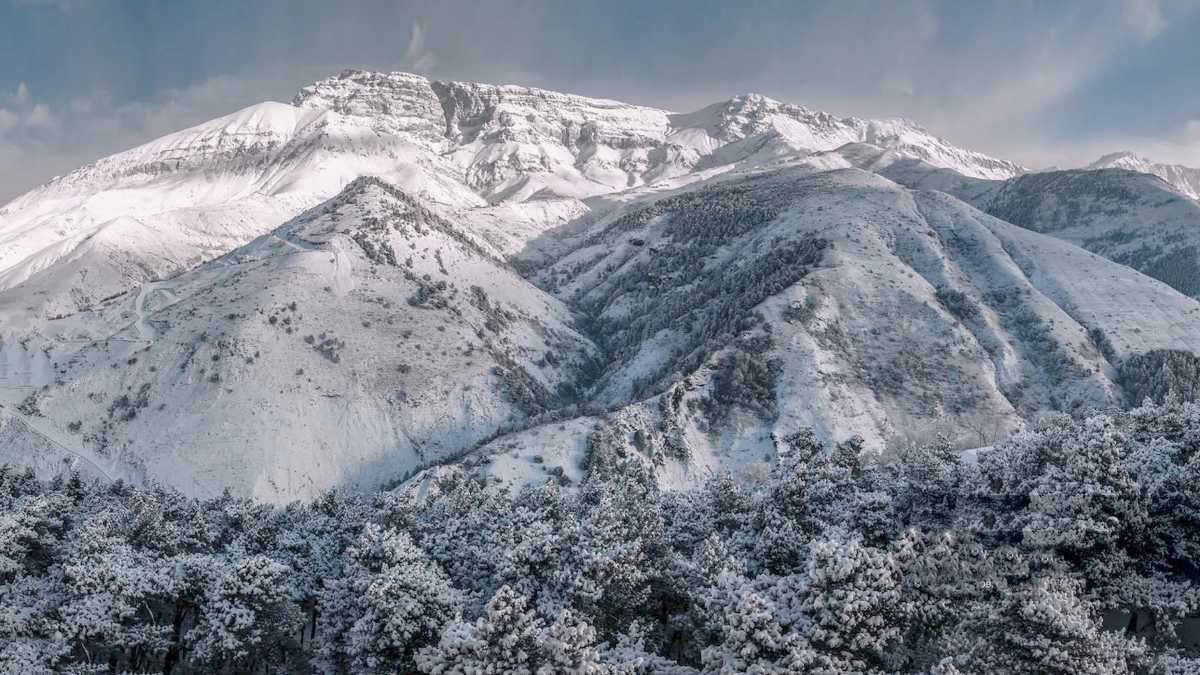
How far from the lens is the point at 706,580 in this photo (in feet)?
154

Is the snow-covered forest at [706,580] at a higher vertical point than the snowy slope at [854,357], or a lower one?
lower

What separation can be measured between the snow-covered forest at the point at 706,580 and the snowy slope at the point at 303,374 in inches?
2206

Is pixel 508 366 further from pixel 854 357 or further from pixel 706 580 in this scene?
pixel 706 580

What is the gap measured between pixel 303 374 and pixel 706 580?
112 meters

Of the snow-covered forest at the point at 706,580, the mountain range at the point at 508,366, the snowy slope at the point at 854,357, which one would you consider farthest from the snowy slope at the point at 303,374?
the snow-covered forest at the point at 706,580

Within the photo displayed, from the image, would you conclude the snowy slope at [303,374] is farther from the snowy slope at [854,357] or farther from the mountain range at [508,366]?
the snowy slope at [854,357]

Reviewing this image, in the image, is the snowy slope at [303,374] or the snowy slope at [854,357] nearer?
the snowy slope at [303,374]

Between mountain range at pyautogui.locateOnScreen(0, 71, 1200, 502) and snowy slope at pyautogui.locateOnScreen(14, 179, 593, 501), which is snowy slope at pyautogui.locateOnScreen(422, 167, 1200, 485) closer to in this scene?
mountain range at pyautogui.locateOnScreen(0, 71, 1200, 502)

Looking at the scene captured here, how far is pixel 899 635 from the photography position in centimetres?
3791

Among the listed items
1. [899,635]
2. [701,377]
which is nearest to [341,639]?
[899,635]

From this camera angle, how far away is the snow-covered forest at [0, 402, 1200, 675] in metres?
36.7

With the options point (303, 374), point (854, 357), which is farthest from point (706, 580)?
point (854, 357)

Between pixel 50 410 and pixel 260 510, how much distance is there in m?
70.6

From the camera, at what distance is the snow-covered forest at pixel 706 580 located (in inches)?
1446
